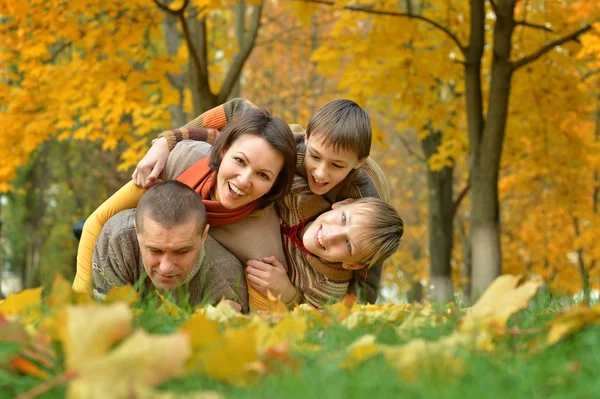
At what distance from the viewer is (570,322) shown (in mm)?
1503

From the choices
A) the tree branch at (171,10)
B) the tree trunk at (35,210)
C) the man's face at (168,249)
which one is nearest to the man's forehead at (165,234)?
the man's face at (168,249)

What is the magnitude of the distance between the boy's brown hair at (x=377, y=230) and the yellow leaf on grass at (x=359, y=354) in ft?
7.34

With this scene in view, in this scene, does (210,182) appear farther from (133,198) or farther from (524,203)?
(524,203)

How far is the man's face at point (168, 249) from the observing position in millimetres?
3266

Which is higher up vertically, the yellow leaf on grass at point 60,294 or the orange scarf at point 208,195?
the yellow leaf on grass at point 60,294

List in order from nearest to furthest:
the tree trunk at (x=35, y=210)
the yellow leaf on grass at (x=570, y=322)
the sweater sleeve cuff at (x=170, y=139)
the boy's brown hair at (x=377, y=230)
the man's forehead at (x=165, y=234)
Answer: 1. the yellow leaf on grass at (x=570, y=322)
2. the man's forehead at (x=165, y=234)
3. the boy's brown hair at (x=377, y=230)
4. the sweater sleeve cuff at (x=170, y=139)
5. the tree trunk at (x=35, y=210)

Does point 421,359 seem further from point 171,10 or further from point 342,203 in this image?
point 171,10

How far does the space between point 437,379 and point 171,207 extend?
2.30 m

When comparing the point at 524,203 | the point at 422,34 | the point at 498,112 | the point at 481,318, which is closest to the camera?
the point at 481,318

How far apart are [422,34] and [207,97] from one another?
290cm

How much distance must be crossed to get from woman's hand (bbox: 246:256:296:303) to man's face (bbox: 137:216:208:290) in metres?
0.53

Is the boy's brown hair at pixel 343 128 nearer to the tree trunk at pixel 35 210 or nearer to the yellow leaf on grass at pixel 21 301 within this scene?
the yellow leaf on grass at pixel 21 301

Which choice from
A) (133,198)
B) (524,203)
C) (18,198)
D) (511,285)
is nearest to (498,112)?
(133,198)

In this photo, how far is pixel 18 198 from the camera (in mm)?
22984
